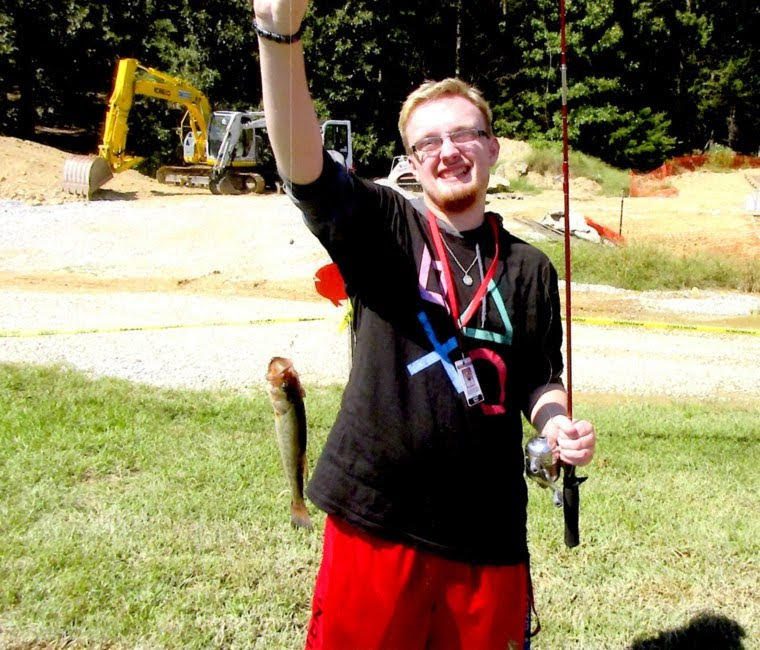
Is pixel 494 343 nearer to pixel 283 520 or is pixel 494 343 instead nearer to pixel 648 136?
pixel 283 520

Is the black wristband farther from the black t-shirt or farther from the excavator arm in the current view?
the excavator arm

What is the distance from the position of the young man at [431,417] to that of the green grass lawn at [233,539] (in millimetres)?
1465

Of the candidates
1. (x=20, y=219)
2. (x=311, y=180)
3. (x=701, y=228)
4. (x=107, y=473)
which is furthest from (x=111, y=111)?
(x=311, y=180)

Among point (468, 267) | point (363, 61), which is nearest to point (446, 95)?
point (468, 267)

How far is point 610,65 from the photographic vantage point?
39469mm

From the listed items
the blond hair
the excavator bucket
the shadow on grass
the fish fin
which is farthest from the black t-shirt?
the excavator bucket

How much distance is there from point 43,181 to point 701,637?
936 inches

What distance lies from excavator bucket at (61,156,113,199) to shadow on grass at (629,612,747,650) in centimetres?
2149

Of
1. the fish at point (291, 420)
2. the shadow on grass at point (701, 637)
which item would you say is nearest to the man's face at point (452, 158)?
the fish at point (291, 420)

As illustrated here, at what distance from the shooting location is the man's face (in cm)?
229

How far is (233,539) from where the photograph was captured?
430cm

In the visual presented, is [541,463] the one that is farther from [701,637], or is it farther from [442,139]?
[701,637]

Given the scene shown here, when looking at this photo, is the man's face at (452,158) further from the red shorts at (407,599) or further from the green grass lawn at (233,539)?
the green grass lawn at (233,539)

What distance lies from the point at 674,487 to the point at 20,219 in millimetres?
17389
